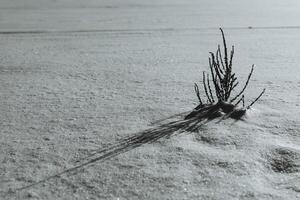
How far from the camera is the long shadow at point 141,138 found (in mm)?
2366

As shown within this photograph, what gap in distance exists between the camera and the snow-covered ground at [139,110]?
2.14 meters

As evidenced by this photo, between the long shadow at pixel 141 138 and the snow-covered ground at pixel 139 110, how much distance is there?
0.14 feet

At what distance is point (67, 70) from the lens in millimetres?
4270

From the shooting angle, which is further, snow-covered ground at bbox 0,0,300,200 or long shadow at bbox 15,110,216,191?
long shadow at bbox 15,110,216,191

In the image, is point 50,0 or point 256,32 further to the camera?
point 50,0

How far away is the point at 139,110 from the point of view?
10.3ft

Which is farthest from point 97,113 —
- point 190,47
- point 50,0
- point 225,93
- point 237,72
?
point 50,0

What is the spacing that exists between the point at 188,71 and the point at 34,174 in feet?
7.38

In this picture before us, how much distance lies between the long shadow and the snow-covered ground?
0.04 m

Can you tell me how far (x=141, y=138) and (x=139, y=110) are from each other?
0.52 m

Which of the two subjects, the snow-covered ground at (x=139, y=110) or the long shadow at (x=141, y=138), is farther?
the long shadow at (x=141, y=138)

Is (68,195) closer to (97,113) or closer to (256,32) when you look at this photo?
(97,113)

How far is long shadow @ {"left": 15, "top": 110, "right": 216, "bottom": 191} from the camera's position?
2.37m

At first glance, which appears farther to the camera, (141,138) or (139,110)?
(139,110)
